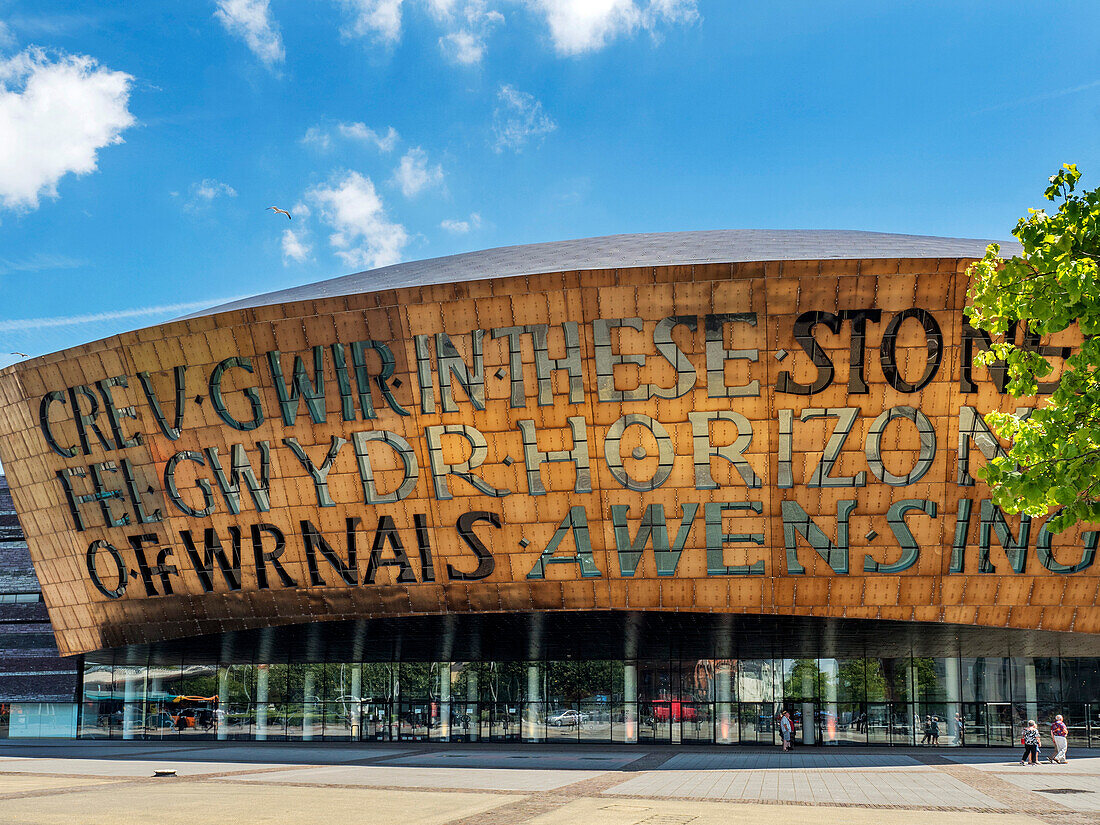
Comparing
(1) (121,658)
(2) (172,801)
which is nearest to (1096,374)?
(2) (172,801)

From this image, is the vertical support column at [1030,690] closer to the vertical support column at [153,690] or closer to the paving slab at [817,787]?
the paving slab at [817,787]

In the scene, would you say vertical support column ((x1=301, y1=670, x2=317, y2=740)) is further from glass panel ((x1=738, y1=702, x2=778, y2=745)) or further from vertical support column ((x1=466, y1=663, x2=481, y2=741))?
glass panel ((x1=738, y1=702, x2=778, y2=745))

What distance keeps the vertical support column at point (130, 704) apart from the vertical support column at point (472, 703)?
681 inches

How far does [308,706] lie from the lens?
44500 mm

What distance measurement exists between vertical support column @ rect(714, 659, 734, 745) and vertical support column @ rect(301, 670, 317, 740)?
1927 centimetres

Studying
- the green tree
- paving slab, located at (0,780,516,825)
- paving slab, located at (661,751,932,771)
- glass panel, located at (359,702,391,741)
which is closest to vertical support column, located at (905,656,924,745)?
paving slab, located at (661,751,932,771)

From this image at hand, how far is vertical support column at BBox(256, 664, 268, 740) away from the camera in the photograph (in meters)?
44.8

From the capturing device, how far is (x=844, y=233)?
39.8 metres

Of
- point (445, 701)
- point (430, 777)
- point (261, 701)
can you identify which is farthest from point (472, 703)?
point (430, 777)

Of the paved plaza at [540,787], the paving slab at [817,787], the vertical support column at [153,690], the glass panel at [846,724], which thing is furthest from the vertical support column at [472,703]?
the paving slab at [817,787]

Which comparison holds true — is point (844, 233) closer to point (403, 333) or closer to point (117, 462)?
point (403, 333)

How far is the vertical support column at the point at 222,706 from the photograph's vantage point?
45.3m

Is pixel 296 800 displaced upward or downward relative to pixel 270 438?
downward

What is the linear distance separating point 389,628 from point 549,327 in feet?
44.7
